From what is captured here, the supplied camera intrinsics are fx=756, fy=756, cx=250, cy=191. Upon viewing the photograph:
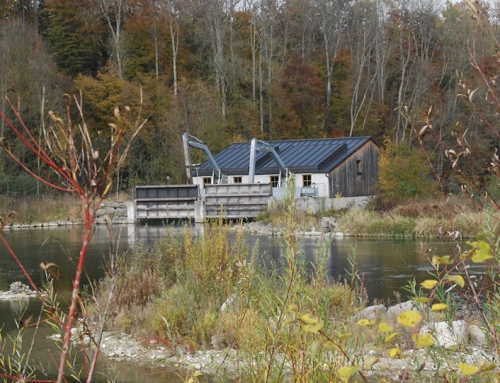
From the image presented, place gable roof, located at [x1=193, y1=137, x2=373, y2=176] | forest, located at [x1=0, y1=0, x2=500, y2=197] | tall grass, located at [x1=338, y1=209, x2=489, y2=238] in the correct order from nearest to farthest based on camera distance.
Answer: tall grass, located at [x1=338, y1=209, x2=489, y2=238] < gable roof, located at [x1=193, y1=137, x2=373, y2=176] < forest, located at [x1=0, y1=0, x2=500, y2=197]

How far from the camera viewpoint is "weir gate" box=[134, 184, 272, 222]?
30.8 meters

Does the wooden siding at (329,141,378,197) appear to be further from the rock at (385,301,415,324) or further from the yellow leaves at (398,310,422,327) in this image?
the yellow leaves at (398,310,422,327)

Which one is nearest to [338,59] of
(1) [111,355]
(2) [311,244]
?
(2) [311,244]

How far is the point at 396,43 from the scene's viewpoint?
156 feet

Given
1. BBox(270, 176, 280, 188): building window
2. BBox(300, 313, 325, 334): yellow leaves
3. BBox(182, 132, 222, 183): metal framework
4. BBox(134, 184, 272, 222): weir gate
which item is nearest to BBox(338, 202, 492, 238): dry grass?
BBox(134, 184, 272, 222): weir gate

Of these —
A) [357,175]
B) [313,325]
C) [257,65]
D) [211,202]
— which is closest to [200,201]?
[211,202]

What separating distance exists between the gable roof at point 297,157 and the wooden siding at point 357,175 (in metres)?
0.37

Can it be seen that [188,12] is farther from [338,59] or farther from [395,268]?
[395,268]

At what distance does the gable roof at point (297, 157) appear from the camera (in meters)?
33.6

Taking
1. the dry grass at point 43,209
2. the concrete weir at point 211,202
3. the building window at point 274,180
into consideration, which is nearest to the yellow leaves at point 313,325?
the concrete weir at point 211,202

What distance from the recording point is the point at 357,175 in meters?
35.9

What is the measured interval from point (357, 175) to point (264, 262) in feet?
86.8

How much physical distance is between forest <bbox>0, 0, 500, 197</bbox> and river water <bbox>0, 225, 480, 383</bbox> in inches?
679

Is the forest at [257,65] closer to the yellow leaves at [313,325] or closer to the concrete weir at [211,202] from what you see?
the concrete weir at [211,202]
